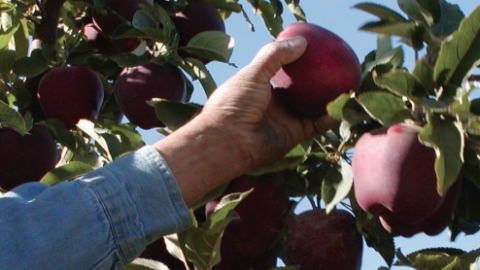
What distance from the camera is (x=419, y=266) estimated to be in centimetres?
115

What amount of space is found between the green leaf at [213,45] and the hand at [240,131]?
45 centimetres

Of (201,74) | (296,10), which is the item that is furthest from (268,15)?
(201,74)

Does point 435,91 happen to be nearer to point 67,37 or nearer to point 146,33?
point 146,33

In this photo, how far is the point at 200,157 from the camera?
1.23 meters

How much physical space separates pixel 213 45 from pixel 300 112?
1.72 ft

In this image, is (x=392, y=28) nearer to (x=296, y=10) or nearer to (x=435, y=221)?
(x=435, y=221)

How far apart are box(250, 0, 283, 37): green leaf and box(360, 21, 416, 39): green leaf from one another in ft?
2.75

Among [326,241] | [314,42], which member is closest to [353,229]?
[326,241]

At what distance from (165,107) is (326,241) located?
1.22 feet

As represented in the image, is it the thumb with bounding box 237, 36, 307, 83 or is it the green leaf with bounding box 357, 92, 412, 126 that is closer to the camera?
the green leaf with bounding box 357, 92, 412, 126

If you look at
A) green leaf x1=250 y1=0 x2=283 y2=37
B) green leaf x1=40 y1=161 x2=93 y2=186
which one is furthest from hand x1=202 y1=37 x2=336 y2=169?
green leaf x1=250 y1=0 x2=283 y2=37

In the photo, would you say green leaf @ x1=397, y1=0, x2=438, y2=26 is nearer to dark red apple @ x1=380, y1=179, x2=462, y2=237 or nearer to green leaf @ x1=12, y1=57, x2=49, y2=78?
dark red apple @ x1=380, y1=179, x2=462, y2=237

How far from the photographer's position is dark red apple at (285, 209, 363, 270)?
52.9 inches

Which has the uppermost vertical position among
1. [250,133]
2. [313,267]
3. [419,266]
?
[250,133]
